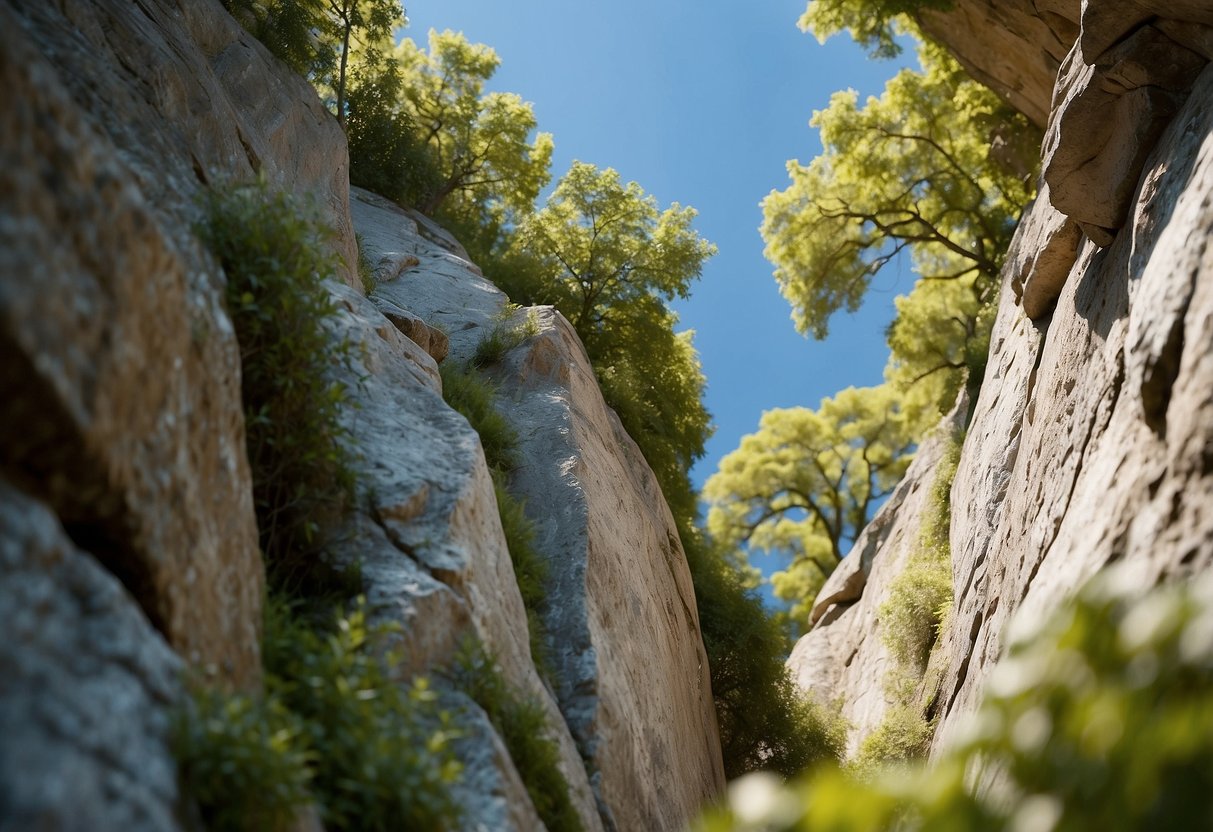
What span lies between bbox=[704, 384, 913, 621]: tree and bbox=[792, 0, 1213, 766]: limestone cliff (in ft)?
50.8

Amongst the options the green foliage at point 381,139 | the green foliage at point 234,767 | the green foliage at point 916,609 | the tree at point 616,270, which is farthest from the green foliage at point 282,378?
the green foliage at point 381,139

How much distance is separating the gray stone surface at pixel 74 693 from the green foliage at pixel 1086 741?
173 cm

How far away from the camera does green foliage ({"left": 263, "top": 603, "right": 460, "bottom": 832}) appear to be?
3854 mm

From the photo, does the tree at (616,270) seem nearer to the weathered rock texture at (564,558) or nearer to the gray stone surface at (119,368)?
the weathered rock texture at (564,558)

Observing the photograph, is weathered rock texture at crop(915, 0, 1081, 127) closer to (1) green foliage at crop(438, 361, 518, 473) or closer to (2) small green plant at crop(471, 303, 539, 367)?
(2) small green plant at crop(471, 303, 539, 367)

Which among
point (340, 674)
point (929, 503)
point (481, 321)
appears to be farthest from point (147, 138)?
point (929, 503)

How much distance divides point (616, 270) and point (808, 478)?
12.8 metres

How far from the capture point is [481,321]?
11.7 m

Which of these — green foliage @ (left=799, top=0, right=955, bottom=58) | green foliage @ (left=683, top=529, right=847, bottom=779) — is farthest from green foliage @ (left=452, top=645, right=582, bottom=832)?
green foliage @ (left=799, top=0, right=955, bottom=58)

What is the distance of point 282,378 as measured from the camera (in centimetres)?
503

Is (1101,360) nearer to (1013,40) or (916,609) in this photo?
(916,609)

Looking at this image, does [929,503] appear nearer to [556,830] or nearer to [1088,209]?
[1088,209]

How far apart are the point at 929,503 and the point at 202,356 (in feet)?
42.8

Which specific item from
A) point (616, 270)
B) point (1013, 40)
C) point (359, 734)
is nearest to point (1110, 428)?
point (359, 734)
